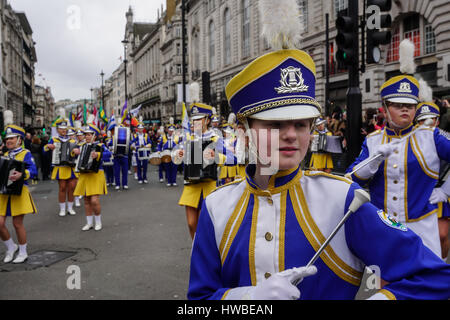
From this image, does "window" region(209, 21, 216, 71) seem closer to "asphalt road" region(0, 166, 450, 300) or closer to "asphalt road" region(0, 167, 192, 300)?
"asphalt road" region(0, 167, 192, 300)

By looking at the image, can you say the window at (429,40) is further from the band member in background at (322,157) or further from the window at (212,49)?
the window at (212,49)

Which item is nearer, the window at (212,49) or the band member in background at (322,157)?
the band member in background at (322,157)

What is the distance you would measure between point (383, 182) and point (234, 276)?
2.84 m

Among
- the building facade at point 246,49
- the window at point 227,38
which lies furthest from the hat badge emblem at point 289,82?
the window at point 227,38

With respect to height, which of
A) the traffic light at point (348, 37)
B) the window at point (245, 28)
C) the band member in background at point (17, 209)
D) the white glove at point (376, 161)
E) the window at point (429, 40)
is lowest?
the band member in background at point (17, 209)

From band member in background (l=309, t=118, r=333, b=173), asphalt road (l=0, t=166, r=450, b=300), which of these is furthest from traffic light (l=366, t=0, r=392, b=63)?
band member in background (l=309, t=118, r=333, b=173)

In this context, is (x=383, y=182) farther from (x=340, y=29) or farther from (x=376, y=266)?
(x=340, y=29)

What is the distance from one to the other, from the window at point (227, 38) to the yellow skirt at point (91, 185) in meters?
41.0

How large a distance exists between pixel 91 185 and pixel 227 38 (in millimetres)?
42611

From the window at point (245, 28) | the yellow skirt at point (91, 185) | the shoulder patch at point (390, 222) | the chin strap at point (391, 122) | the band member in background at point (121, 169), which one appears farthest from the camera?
the window at point (245, 28)

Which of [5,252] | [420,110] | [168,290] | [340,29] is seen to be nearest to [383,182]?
[420,110]

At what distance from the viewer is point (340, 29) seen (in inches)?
300

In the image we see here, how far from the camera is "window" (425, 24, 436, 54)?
20422mm

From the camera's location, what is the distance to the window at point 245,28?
138ft
